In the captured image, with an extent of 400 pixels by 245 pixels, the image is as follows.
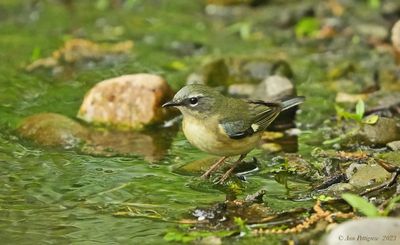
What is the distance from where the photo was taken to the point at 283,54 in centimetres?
1172

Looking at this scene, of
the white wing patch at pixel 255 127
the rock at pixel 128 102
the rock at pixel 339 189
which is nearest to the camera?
the rock at pixel 339 189

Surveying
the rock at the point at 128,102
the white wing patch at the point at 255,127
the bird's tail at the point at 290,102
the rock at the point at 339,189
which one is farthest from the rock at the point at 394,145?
the rock at the point at 128,102

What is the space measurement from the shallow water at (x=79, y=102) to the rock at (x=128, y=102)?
0.43 metres

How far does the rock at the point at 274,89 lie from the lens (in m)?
9.23

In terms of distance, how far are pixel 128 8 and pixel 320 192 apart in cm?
780

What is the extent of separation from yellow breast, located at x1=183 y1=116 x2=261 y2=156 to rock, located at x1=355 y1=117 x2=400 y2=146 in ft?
4.45

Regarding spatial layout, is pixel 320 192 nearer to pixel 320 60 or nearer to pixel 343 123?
pixel 343 123

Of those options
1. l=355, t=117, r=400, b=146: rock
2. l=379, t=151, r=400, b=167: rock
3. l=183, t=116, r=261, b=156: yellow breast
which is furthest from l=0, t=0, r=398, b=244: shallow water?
l=379, t=151, r=400, b=167: rock

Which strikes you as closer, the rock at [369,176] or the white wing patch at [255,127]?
the rock at [369,176]

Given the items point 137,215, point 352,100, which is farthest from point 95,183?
point 352,100

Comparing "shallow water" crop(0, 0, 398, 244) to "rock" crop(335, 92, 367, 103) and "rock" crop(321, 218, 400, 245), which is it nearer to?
"rock" crop(335, 92, 367, 103)

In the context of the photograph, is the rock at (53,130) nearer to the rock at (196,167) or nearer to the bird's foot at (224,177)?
the rock at (196,167)

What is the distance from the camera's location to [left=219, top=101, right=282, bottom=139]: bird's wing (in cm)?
747

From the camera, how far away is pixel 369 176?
6.71 metres
